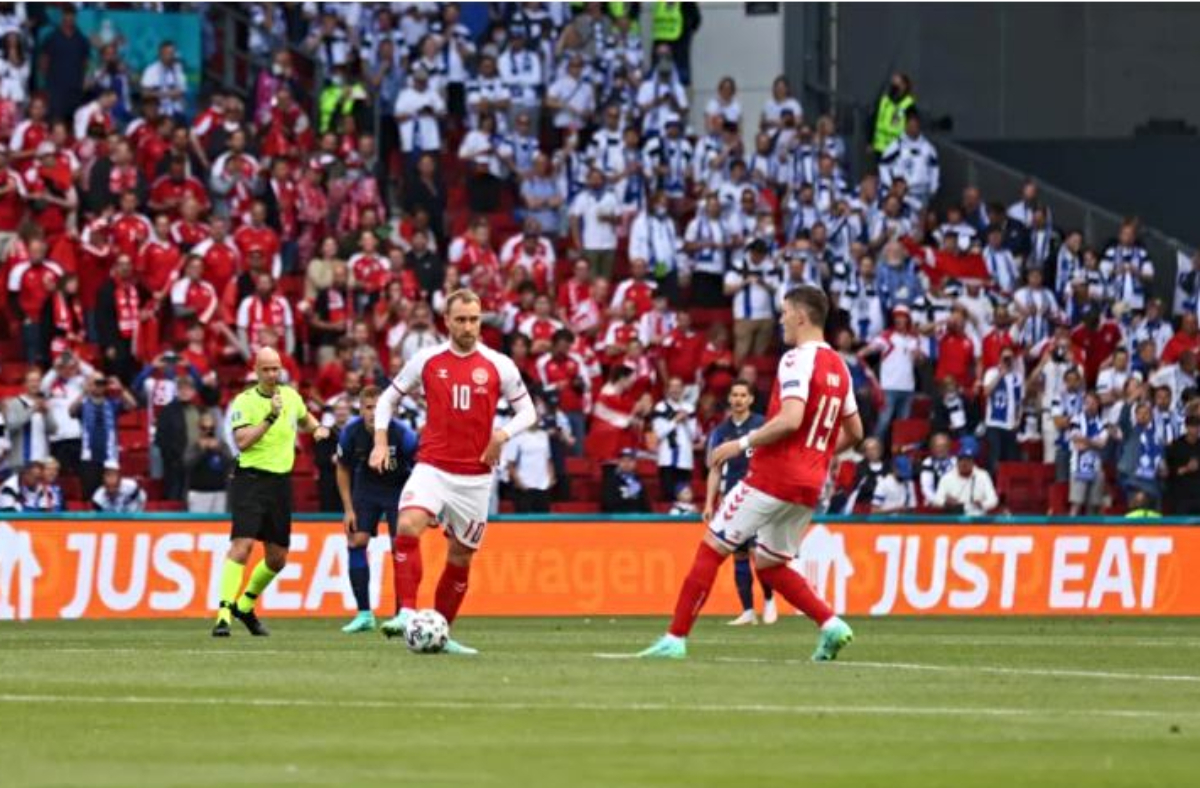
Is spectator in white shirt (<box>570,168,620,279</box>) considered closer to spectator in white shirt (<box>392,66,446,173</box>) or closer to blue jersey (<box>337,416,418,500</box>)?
spectator in white shirt (<box>392,66,446,173</box>)

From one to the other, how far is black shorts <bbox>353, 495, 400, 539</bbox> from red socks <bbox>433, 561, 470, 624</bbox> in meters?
5.12

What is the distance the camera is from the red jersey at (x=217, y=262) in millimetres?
32750

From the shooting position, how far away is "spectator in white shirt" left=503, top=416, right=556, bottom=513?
3219 cm

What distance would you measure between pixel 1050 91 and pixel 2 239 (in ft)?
54.8

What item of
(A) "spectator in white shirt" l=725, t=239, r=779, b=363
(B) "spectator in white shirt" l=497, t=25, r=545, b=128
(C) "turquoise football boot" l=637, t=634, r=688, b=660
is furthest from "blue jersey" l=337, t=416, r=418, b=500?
(B) "spectator in white shirt" l=497, t=25, r=545, b=128

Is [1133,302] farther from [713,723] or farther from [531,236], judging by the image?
[713,723]

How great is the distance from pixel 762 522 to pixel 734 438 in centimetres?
867

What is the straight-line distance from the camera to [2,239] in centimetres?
3294

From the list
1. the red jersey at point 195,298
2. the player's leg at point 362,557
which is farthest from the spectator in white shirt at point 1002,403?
the player's leg at point 362,557

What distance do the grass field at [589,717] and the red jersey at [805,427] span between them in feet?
3.53

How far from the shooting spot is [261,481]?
22.0 metres

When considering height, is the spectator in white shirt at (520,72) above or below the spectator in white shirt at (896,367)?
above

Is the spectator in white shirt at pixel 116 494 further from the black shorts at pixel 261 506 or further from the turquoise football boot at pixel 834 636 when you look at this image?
the turquoise football boot at pixel 834 636

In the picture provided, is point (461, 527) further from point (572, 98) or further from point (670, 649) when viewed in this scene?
point (572, 98)
